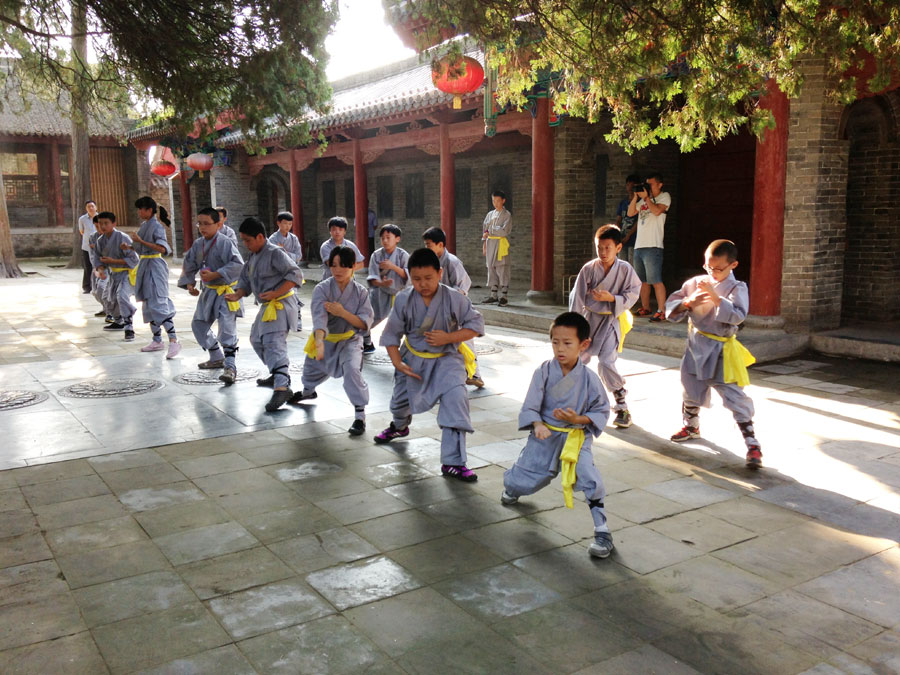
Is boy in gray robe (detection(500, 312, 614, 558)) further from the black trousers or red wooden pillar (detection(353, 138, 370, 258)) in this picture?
the black trousers

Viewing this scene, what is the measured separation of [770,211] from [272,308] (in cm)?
557

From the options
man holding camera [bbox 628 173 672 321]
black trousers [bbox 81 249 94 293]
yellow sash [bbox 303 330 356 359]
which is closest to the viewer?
yellow sash [bbox 303 330 356 359]

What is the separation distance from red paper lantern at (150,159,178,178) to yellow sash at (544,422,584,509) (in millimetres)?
17198

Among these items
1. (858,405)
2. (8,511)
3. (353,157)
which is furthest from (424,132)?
(8,511)

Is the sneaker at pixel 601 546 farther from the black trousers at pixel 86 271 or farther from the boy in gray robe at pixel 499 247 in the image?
the black trousers at pixel 86 271

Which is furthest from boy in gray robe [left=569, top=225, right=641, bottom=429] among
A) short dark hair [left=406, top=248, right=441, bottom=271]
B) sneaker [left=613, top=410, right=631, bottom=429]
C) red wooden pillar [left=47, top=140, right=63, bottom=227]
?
red wooden pillar [left=47, top=140, right=63, bottom=227]

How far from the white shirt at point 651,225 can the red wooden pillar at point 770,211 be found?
123 cm

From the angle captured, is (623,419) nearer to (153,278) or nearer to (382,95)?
(153,278)

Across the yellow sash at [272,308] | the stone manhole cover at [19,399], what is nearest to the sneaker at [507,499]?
the yellow sash at [272,308]

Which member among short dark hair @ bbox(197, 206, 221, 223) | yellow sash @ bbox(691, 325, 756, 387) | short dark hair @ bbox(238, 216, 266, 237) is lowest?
yellow sash @ bbox(691, 325, 756, 387)

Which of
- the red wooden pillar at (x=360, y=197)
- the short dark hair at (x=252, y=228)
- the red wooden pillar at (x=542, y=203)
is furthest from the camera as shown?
the red wooden pillar at (x=360, y=197)

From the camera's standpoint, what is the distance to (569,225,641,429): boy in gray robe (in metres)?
6.03

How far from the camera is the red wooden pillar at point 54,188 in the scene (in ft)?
90.9

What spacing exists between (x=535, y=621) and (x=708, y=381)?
2.71 m
